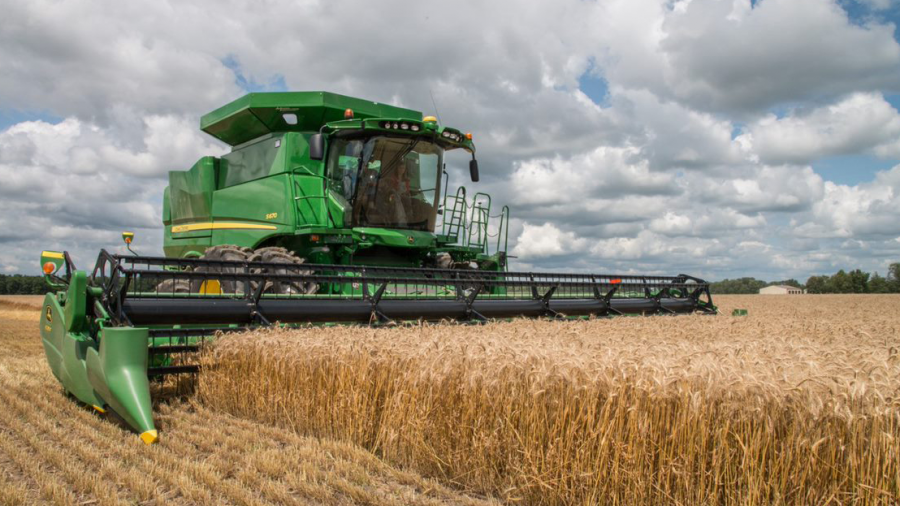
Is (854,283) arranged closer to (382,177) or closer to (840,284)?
(840,284)

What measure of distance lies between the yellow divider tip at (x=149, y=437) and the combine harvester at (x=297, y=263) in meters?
0.02

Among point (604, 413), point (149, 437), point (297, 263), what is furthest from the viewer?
point (297, 263)

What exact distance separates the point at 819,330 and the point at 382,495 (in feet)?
14.7

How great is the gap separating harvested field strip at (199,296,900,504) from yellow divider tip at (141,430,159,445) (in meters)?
0.75

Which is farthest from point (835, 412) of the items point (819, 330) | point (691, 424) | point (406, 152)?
point (406, 152)

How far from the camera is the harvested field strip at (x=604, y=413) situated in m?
1.99

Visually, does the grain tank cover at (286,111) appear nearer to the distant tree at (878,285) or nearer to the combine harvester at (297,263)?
the combine harvester at (297,263)

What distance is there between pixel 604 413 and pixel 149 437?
8.66 feet

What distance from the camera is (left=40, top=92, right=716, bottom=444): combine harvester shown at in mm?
4363

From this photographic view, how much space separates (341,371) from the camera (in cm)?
365

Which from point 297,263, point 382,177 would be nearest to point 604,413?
point 297,263

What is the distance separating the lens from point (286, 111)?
27.8 feet

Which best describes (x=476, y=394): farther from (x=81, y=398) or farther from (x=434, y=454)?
(x=81, y=398)

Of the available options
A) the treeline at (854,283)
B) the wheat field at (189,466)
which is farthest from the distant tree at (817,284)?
the wheat field at (189,466)
